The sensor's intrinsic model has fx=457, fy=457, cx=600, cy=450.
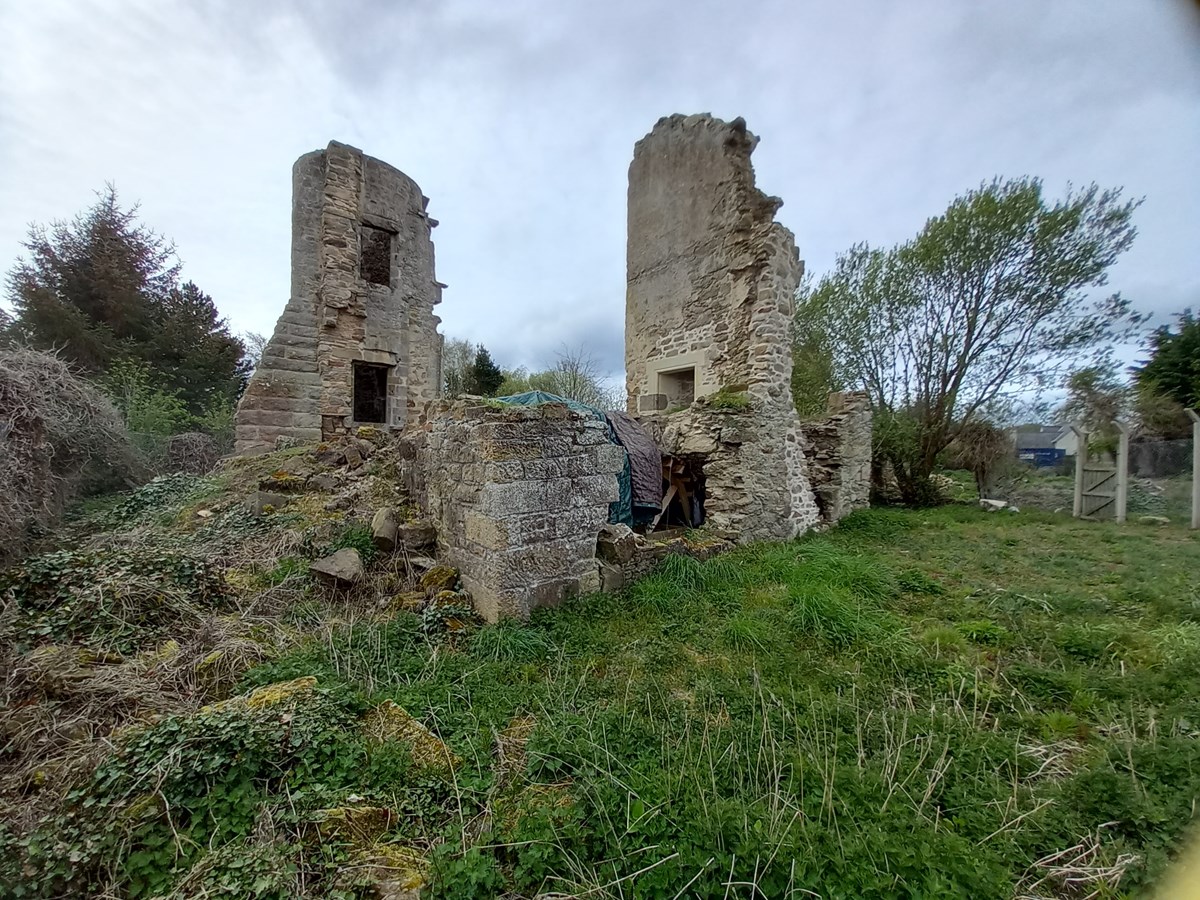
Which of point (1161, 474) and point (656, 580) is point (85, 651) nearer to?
point (656, 580)

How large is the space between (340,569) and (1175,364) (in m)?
19.5

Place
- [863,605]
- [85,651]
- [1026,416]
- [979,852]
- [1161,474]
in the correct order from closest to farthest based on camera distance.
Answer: [979,852]
[85,651]
[863,605]
[1161,474]
[1026,416]

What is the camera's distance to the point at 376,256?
11.0 m

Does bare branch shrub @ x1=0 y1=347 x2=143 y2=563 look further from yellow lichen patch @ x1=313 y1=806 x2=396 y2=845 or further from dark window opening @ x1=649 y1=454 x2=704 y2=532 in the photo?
dark window opening @ x1=649 y1=454 x2=704 y2=532

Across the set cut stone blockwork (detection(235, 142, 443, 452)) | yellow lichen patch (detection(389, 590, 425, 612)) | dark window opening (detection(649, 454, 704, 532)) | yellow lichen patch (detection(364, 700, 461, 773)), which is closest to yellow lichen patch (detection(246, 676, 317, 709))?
yellow lichen patch (detection(364, 700, 461, 773))

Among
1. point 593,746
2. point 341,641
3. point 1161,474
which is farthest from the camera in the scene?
point 1161,474

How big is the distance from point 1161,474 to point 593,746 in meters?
15.7

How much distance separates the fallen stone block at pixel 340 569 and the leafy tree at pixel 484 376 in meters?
14.7

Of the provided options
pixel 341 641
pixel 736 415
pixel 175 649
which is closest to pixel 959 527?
pixel 736 415

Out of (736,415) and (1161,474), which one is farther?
(1161,474)

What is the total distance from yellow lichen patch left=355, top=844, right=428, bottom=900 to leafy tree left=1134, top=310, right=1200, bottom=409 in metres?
18.1

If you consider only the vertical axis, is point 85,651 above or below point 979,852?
above

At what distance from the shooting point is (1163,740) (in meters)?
2.36

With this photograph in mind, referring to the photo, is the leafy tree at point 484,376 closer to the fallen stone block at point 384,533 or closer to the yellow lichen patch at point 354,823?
the fallen stone block at point 384,533
